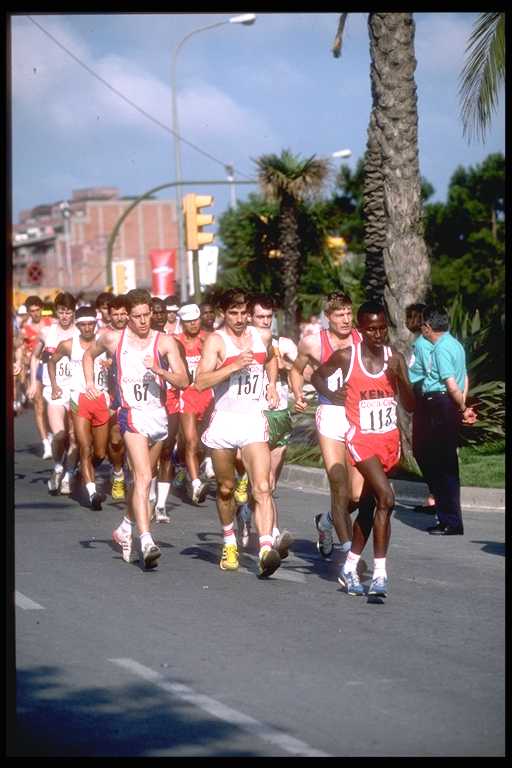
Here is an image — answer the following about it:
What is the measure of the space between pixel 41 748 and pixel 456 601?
427 cm

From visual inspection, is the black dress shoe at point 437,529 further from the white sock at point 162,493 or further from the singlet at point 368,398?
the singlet at point 368,398

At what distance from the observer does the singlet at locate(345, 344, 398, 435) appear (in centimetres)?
1002

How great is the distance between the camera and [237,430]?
11172mm

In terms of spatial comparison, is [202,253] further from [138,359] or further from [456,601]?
[456,601]

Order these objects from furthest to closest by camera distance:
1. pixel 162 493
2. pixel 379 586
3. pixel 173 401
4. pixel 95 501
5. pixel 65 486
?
pixel 65 486 < pixel 173 401 < pixel 95 501 < pixel 162 493 < pixel 379 586

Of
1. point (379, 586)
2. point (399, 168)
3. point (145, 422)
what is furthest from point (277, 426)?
point (399, 168)

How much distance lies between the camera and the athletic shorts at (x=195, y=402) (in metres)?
16.2

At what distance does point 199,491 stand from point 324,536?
161 inches

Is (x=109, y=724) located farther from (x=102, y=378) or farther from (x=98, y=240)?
(x=98, y=240)

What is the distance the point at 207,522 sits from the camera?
14.6 metres

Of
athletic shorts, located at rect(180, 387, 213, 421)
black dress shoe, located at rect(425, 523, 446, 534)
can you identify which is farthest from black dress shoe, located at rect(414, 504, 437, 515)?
athletic shorts, located at rect(180, 387, 213, 421)

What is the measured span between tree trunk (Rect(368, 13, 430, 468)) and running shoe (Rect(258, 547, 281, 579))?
7.42m

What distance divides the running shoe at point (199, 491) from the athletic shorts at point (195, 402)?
31.8 inches

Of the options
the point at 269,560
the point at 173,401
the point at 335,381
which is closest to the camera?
the point at 269,560
